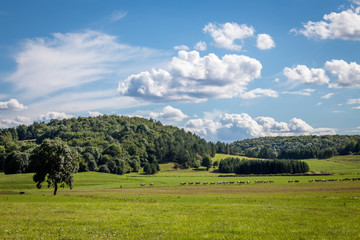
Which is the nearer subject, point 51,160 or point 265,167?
point 51,160

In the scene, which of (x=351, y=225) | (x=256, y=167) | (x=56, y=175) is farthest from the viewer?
(x=256, y=167)

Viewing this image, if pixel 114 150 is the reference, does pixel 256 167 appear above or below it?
below

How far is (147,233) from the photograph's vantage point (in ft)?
62.7

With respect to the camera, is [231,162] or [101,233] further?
[231,162]

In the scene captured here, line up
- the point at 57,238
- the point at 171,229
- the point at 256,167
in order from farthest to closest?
the point at 256,167
the point at 171,229
the point at 57,238

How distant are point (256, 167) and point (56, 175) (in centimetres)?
14799

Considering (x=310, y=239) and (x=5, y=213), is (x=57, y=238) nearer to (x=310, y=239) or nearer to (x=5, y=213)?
(x=5, y=213)

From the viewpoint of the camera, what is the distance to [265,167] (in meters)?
174

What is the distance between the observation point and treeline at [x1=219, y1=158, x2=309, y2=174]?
16300 cm

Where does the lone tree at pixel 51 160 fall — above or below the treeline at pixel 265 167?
above

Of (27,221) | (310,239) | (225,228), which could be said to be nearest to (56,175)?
(27,221)

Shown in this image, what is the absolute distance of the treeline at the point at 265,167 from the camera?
163000 millimetres

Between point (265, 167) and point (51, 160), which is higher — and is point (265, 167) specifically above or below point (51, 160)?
below

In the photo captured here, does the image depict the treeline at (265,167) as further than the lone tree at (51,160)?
Yes
